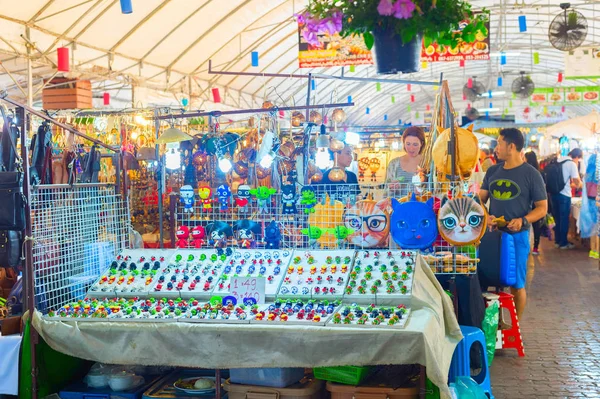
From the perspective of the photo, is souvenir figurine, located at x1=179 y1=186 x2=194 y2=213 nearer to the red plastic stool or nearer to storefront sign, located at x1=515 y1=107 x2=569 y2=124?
the red plastic stool

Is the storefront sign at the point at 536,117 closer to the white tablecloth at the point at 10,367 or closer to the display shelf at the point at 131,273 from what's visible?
the display shelf at the point at 131,273

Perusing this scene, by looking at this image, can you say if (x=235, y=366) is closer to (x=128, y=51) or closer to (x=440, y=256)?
(x=440, y=256)

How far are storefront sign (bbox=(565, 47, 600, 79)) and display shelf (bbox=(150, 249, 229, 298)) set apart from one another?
11.5 metres

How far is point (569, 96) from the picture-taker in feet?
75.7


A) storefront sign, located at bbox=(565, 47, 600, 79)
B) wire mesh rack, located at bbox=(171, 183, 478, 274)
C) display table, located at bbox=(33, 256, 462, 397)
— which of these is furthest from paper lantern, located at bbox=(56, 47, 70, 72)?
storefront sign, located at bbox=(565, 47, 600, 79)

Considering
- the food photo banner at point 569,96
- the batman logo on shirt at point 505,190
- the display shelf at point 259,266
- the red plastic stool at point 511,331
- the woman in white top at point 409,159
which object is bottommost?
the red plastic stool at point 511,331

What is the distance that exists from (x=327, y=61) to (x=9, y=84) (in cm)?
617

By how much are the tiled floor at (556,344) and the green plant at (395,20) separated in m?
2.29

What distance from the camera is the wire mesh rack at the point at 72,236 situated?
3922mm

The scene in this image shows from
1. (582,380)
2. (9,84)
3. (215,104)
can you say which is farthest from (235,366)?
(215,104)

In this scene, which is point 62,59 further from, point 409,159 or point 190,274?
point 190,274

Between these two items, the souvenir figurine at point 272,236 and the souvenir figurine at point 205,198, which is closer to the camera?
the souvenir figurine at point 272,236

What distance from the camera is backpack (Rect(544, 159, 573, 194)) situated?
1111cm

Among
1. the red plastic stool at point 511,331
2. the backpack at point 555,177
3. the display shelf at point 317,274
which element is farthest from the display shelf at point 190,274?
the backpack at point 555,177
